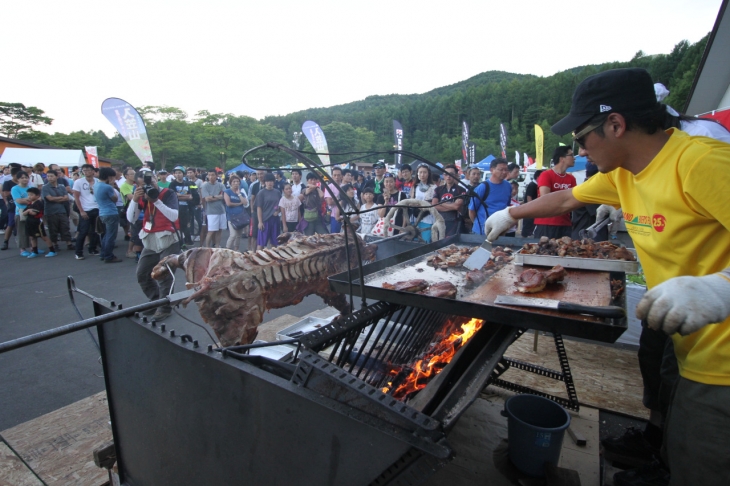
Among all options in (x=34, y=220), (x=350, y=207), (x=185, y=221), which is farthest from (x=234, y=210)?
(x=34, y=220)

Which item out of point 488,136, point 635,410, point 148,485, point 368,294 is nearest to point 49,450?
point 148,485

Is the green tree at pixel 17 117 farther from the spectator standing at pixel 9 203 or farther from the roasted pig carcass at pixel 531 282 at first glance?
the roasted pig carcass at pixel 531 282

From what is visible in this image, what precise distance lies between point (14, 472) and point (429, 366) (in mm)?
2778

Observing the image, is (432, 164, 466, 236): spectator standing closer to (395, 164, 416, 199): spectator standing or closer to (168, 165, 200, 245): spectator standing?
(395, 164, 416, 199): spectator standing

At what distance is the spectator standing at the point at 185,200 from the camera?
442 inches

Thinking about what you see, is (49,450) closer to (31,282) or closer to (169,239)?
(169,239)

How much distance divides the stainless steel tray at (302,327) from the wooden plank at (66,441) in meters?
1.88

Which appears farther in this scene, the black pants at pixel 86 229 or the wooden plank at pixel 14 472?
the black pants at pixel 86 229

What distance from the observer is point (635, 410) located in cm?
347

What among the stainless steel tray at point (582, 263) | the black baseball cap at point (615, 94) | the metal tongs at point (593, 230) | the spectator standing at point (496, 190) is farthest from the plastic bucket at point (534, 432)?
the spectator standing at point (496, 190)

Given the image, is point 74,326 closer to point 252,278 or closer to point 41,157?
point 252,278

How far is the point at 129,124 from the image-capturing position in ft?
39.5

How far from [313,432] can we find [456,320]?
180 centimetres

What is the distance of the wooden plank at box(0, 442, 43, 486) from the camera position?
2354 millimetres
